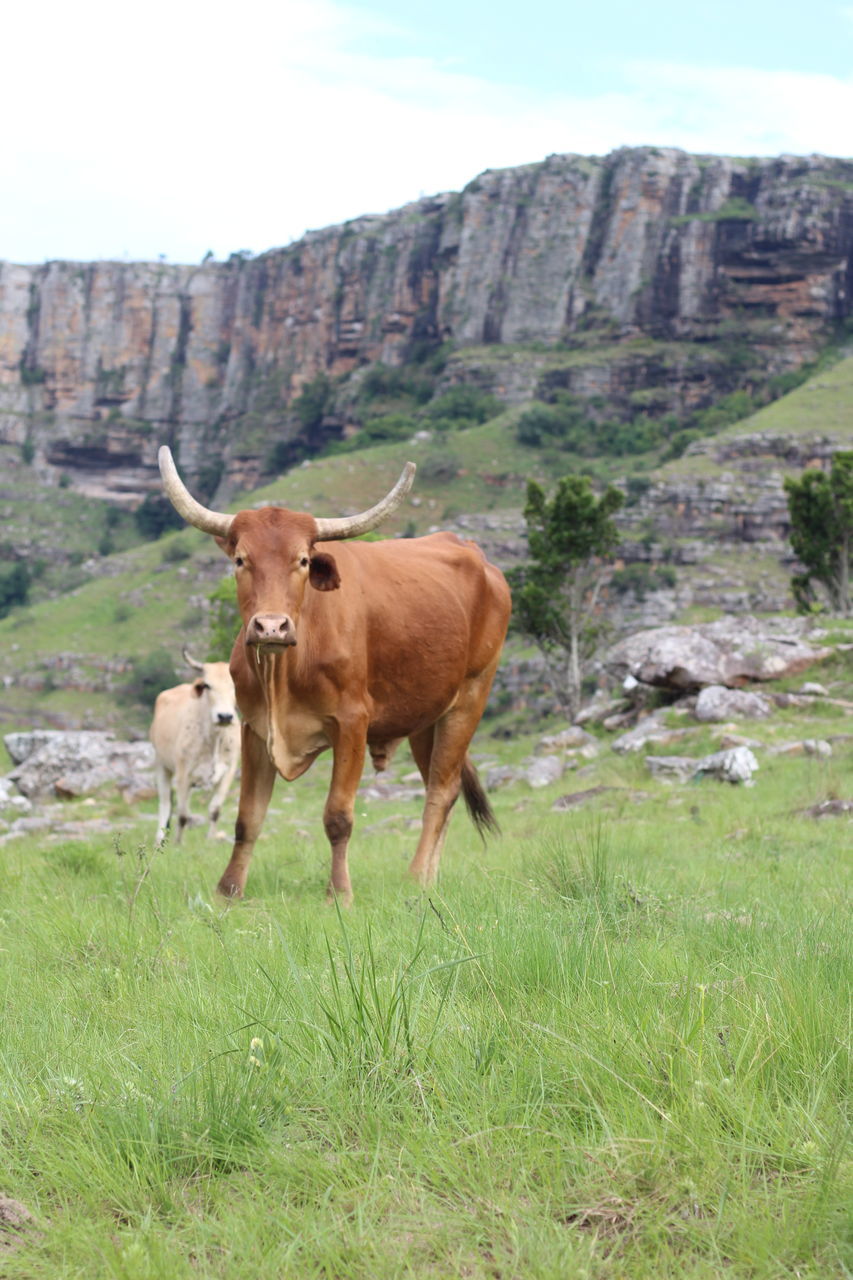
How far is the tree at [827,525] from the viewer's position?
98.7 ft

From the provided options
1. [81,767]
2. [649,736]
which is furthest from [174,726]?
[81,767]

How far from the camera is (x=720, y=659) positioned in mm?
A: 18281

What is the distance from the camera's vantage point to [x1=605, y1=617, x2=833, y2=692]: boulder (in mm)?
17953

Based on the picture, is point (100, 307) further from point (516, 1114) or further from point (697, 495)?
point (516, 1114)

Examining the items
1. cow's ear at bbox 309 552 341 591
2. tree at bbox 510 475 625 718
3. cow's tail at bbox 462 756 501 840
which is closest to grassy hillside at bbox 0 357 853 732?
tree at bbox 510 475 625 718

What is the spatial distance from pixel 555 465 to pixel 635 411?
13.2 metres

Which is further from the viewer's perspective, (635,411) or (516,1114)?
(635,411)

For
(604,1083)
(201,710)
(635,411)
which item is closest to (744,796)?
(201,710)

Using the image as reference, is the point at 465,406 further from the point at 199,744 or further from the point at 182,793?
the point at 182,793

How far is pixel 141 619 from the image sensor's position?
74938mm

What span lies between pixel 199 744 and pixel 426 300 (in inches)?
4450

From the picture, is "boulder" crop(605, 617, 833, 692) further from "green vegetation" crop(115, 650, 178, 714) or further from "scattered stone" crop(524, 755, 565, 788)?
"green vegetation" crop(115, 650, 178, 714)

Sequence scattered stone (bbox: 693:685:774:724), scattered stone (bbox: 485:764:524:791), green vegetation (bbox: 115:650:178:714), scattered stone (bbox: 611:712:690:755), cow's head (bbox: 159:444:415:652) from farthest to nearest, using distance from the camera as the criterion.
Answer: green vegetation (bbox: 115:650:178:714)
scattered stone (bbox: 693:685:774:724)
scattered stone (bbox: 485:764:524:791)
scattered stone (bbox: 611:712:690:755)
cow's head (bbox: 159:444:415:652)

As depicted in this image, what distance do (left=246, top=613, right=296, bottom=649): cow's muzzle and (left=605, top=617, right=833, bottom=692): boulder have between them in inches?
520
